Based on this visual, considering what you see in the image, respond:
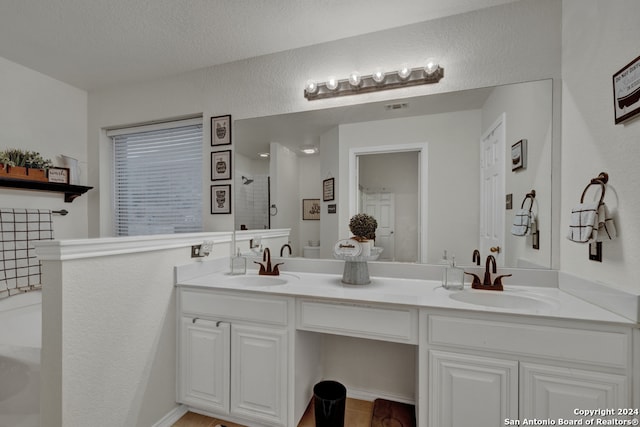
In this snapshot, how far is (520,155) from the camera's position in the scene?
1630 millimetres

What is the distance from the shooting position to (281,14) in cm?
173

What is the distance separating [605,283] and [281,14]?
2.15 meters

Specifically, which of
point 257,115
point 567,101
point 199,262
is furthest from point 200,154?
point 567,101

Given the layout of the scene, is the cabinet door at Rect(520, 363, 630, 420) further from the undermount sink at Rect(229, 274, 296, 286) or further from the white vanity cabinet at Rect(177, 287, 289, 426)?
the undermount sink at Rect(229, 274, 296, 286)

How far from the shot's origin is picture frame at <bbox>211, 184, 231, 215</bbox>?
2.30 m

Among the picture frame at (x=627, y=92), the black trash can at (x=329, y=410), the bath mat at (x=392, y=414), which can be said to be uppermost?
the picture frame at (x=627, y=92)

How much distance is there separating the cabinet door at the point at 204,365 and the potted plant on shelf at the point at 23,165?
170 centimetres

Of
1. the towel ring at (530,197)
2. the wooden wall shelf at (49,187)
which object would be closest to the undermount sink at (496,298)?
the towel ring at (530,197)

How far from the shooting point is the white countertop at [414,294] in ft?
3.94

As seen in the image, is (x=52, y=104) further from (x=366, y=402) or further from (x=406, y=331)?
(x=366, y=402)

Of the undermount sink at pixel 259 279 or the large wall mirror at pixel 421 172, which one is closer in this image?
the large wall mirror at pixel 421 172

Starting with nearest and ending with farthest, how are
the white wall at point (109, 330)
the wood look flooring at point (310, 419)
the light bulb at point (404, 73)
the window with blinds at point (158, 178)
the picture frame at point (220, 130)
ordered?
1. the white wall at point (109, 330)
2. the wood look flooring at point (310, 419)
3. the light bulb at point (404, 73)
4. the picture frame at point (220, 130)
5. the window with blinds at point (158, 178)

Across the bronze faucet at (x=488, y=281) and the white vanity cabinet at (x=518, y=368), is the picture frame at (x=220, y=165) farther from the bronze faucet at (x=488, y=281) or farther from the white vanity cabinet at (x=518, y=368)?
the bronze faucet at (x=488, y=281)

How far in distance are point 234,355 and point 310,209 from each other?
1026 mm
